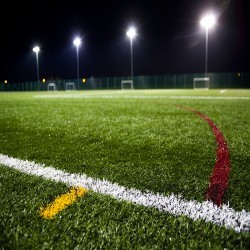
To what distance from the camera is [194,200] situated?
68.2 inches

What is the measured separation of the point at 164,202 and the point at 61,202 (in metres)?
0.64

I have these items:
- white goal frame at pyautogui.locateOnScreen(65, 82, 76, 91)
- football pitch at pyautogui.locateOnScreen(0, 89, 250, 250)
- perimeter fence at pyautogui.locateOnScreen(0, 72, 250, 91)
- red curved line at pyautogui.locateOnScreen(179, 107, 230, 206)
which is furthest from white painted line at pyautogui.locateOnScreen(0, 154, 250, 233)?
white goal frame at pyautogui.locateOnScreen(65, 82, 76, 91)

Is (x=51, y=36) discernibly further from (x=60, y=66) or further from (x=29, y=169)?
(x=29, y=169)

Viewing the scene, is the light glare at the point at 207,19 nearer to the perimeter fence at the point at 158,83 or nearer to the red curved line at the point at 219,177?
the perimeter fence at the point at 158,83

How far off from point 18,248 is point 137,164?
4.38 feet

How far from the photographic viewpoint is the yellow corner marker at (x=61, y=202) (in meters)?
1.58

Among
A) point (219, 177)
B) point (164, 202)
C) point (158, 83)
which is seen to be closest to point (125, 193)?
point (164, 202)

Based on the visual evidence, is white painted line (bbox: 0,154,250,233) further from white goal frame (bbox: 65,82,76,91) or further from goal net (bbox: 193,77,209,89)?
white goal frame (bbox: 65,82,76,91)

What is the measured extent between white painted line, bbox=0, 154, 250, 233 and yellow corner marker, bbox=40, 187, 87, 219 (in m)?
0.09

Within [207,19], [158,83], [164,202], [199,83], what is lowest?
[164,202]

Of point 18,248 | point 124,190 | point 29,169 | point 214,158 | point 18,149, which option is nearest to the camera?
point 18,248

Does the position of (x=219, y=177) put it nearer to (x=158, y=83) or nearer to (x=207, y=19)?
(x=207, y=19)

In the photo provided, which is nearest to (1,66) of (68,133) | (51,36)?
(51,36)

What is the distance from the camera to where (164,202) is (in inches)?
67.0
